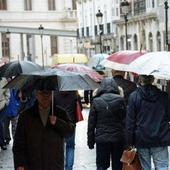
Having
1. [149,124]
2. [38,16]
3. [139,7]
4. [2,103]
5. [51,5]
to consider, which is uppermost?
[51,5]

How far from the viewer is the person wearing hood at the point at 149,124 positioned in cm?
818

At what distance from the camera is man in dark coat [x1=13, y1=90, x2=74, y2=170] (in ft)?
22.4

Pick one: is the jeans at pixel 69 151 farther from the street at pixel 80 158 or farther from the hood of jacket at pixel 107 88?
the hood of jacket at pixel 107 88

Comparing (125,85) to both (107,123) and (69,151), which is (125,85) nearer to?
(69,151)

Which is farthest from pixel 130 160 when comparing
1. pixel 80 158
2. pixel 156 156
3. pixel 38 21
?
pixel 38 21

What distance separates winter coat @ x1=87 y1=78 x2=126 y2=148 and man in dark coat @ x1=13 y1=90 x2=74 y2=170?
1.93 metres

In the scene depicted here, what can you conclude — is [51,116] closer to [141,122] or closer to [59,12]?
[141,122]

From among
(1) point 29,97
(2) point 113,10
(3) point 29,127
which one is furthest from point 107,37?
(3) point 29,127

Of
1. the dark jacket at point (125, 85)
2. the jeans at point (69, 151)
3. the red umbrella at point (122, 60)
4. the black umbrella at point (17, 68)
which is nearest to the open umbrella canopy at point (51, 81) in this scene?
the red umbrella at point (122, 60)

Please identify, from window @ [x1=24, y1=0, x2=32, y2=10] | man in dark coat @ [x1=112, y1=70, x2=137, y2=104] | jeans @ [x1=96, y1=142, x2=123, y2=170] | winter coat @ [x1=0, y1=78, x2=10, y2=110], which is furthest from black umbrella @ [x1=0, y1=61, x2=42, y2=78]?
window @ [x1=24, y1=0, x2=32, y2=10]

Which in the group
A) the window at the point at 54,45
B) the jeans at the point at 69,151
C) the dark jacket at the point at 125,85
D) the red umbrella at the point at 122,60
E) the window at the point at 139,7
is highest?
the window at the point at 139,7

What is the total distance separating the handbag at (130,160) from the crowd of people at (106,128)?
0.07 metres

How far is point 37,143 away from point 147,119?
1.82 meters

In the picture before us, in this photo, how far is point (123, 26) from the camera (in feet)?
207
